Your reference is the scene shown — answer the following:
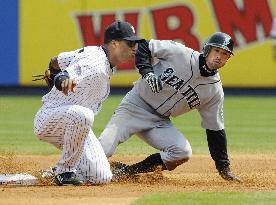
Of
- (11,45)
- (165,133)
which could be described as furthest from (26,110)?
(165,133)

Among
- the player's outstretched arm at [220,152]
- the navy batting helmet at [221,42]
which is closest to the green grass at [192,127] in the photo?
the player's outstretched arm at [220,152]

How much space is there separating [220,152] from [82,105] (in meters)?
1.41

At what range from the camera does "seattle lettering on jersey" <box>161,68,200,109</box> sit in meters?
7.90

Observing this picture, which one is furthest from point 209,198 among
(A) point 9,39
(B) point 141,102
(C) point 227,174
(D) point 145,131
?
(A) point 9,39

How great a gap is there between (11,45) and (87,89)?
12457 millimetres

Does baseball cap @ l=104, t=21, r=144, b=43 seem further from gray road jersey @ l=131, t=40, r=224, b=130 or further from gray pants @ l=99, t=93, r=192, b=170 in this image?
gray pants @ l=99, t=93, r=192, b=170

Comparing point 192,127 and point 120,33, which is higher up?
point 120,33

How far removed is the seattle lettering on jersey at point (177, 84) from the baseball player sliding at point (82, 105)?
1.51 feet

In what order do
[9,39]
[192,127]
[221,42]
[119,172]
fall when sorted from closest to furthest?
[221,42] < [119,172] < [192,127] < [9,39]

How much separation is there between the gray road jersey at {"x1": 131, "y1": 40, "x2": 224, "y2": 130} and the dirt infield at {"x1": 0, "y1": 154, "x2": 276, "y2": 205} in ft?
2.11

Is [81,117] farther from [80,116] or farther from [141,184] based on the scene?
[141,184]

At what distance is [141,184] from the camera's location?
7.74 meters

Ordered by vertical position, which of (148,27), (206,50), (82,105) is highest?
(206,50)

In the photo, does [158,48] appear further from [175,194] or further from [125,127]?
[175,194]
